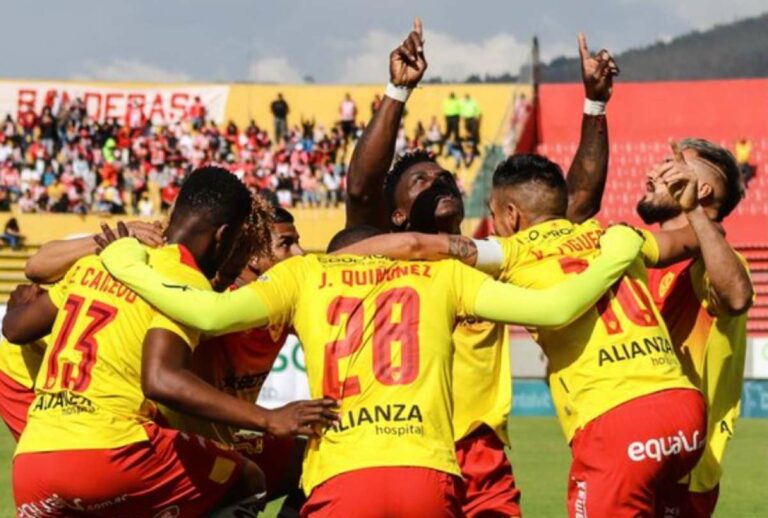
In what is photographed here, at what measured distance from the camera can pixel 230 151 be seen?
38.6 meters

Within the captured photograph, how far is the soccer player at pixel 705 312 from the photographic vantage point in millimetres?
6410

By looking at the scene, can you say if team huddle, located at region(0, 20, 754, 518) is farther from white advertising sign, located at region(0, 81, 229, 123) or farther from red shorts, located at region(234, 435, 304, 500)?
white advertising sign, located at region(0, 81, 229, 123)

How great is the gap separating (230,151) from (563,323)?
110 ft

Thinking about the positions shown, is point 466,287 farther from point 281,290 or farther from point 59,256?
point 59,256

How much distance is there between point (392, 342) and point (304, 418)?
42 cm

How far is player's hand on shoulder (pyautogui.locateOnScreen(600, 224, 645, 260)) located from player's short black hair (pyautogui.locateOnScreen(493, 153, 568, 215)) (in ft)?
1.29

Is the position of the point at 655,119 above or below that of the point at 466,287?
above

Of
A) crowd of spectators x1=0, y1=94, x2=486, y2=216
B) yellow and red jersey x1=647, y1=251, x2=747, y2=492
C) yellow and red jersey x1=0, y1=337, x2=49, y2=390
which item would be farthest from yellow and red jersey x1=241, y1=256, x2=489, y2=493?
crowd of spectators x1=0, y1=94, x2=486, y2=216

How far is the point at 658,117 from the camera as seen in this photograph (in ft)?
123

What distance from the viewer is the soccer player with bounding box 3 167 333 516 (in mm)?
5918

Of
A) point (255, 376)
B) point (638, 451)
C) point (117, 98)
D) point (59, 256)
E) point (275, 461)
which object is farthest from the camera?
point (117, 98)

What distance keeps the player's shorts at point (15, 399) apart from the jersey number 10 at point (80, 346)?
1.45 meters

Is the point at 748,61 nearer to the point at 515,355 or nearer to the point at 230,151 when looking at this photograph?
the point at 230,151

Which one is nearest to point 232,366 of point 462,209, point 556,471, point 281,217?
point 281,217
